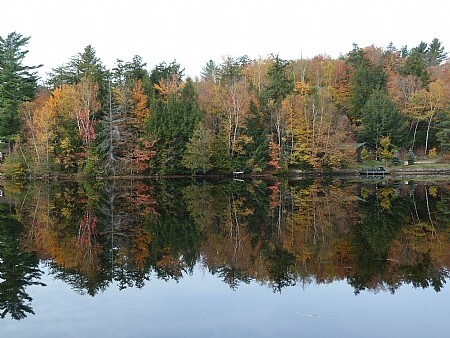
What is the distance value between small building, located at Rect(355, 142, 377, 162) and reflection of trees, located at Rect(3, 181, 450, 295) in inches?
1216

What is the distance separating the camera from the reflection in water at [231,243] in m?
12.2

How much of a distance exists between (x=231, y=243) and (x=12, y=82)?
1860 inches

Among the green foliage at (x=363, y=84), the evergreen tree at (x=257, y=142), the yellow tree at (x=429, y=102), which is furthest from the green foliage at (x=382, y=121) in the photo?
the evergreen tree at (x=257, y=142)

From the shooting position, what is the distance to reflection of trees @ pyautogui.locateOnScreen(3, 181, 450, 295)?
12.4 meters

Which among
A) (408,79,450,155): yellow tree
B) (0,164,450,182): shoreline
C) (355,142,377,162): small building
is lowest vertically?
(0,164,450,182): shoreline

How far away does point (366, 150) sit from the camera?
59.6 meters

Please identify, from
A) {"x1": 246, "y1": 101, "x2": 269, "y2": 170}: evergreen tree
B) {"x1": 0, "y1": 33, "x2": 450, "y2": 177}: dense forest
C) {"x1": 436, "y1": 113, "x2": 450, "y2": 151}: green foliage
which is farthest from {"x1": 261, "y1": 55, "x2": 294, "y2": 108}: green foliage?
{"x1": 436, "y1": 113, "x2": 450, "y2": 151}: green foliage

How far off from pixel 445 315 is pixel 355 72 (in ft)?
201

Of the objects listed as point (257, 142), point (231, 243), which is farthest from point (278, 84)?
point (231, 243)

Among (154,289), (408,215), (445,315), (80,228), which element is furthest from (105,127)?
(445,315)

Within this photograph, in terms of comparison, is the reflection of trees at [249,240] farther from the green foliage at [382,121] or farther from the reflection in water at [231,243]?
the green foliage at [382,121]

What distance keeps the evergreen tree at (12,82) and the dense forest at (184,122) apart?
0.41 feet

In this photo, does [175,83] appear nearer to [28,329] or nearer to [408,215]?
[408,215]

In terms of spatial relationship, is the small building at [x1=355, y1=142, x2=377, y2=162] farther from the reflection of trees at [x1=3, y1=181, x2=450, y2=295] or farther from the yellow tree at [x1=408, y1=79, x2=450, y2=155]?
the reflection of trees at [x1=3, y1=181, x2=450, y2=295]
